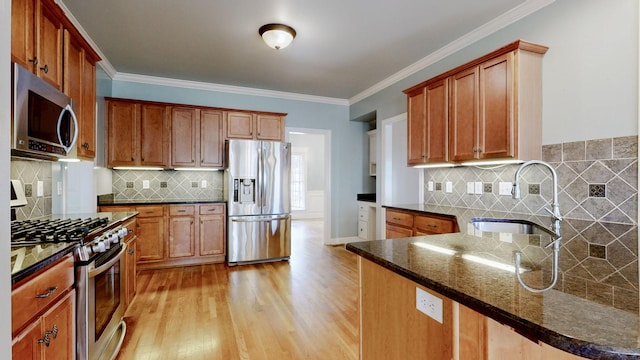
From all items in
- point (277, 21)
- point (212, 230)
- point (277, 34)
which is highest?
point (277, 21)

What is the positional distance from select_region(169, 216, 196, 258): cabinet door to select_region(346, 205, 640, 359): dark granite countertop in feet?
10.9

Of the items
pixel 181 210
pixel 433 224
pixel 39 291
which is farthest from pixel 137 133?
pixel 433 224

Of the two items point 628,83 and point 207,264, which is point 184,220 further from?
point 628,83

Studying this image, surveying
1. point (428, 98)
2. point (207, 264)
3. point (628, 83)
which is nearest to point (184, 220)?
point (207, 264)

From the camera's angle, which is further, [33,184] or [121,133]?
[121,133]

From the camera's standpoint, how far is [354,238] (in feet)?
18.0

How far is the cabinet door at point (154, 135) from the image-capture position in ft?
13.1

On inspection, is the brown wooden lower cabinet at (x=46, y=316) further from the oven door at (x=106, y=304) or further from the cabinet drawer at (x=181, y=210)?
the cabinet drawer at (x=181, y=210)

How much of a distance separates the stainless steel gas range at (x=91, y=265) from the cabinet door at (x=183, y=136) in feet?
6.98

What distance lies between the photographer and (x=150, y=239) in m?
3.81

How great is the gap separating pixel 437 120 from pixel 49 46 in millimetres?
3118

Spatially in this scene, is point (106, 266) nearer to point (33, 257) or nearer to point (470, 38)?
point (33, 257)

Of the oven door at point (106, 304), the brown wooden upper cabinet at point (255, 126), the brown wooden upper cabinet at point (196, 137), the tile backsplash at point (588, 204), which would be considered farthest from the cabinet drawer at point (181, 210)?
the tile backsplash at point (588, 204)

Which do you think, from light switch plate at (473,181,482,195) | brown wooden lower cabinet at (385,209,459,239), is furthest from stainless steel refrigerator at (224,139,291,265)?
light switch plate at (473,181,482,195)
